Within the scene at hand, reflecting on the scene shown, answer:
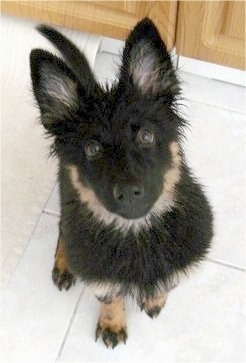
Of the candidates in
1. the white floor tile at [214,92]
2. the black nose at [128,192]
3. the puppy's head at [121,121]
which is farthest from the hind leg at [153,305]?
the white floor tile at [214,92]

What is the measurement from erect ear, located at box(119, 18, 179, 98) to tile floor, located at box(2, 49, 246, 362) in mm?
576

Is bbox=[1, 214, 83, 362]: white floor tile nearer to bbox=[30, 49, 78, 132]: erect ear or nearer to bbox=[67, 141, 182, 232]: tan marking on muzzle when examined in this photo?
bbox=[67, 141, 182, 232]: tan marking on muzzle

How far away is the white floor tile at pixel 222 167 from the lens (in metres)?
2.06

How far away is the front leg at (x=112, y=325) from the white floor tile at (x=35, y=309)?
0.15m

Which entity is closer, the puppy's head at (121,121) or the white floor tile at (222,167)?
the puppy's head at (121,121)

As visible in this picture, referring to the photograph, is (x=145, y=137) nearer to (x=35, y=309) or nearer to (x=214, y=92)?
(x=35, y=309)

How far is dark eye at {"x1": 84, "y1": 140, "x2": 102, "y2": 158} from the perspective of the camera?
1.38 metres

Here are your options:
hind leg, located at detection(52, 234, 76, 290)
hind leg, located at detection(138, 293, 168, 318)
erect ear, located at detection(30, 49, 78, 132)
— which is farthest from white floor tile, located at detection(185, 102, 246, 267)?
erect ear, located at detection(30, 49, 78, 132)

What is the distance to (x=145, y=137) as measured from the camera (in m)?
1.38

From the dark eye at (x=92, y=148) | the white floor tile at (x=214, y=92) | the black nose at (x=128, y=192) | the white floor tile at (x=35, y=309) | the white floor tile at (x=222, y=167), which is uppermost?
the dark eye at (x=92, y=148)

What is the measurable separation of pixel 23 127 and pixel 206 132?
0.81 metres

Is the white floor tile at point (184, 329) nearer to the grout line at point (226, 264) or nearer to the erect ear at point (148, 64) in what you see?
the grout line at point (226, 264)

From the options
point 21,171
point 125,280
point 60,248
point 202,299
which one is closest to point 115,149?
point 125,280

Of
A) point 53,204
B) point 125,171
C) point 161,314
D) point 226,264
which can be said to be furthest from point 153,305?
point 125,171
